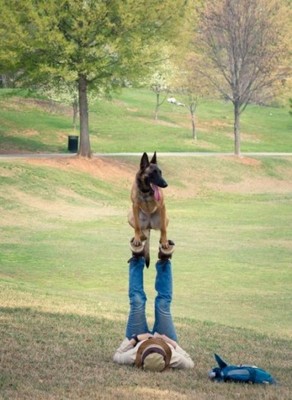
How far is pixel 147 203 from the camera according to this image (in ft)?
31.7

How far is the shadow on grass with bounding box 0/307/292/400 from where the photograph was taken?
28.7 ft

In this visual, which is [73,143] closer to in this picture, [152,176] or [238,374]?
[152,176]

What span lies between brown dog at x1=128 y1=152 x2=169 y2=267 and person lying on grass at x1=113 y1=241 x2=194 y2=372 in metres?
0.14

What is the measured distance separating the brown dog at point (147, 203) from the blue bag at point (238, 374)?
4.24 feet

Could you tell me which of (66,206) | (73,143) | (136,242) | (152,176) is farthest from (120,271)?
(73,143)

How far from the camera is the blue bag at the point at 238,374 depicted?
9.33 meters

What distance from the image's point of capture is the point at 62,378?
29.8 feet

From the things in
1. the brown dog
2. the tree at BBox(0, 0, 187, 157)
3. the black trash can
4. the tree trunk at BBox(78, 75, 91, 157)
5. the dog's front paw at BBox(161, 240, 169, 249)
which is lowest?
the black trash can

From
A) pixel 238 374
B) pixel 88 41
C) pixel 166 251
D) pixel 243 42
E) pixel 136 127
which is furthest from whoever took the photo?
pixel 136 127

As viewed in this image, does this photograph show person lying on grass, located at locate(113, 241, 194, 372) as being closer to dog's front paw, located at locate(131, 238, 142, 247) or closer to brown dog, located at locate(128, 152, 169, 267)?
dog's front paw, located at locate(131, 238, 142, 247)

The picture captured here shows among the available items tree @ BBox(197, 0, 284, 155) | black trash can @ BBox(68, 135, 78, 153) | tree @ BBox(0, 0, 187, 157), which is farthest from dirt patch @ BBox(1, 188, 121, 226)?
tree @ BBox(197, 0, 284, 155)

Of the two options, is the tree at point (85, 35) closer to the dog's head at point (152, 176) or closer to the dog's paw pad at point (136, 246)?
the dog's paw pad at point (136, 246)

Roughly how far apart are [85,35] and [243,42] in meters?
13.8

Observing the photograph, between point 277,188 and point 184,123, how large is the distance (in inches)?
974
